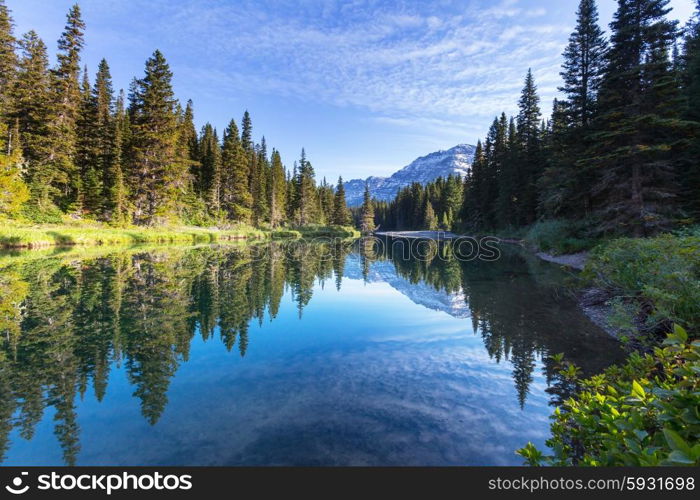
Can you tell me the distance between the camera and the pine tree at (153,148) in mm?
37125

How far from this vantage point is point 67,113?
125ft

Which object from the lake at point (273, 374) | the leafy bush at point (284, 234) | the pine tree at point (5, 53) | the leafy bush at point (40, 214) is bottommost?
the lake at point (273, 374)

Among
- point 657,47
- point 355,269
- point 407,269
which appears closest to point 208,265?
point 355,269

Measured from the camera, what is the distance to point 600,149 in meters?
19.4

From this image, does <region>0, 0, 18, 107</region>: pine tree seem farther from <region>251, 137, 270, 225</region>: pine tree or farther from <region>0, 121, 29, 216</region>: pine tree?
<region>251, 137, 270, 225</region>: pine tree

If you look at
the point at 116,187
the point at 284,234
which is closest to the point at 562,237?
the point at 116,187

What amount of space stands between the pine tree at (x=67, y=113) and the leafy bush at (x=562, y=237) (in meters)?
44.7

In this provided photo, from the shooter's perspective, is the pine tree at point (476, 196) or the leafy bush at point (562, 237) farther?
the pine tree at point (476, 196)

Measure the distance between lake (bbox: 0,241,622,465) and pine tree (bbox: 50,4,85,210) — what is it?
30838 mm

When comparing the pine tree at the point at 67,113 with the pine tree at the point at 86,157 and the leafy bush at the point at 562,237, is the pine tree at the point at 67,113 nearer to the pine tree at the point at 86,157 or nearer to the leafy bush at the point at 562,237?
the pine tree at the point at 86,157

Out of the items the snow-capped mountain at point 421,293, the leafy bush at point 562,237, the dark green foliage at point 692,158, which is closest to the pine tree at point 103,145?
the snow-capped mountain at point 421,293

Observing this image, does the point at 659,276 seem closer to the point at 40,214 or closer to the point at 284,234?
the point at 40,214

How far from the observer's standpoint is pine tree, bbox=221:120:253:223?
55.2 m

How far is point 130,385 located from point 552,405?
647 centimetres
